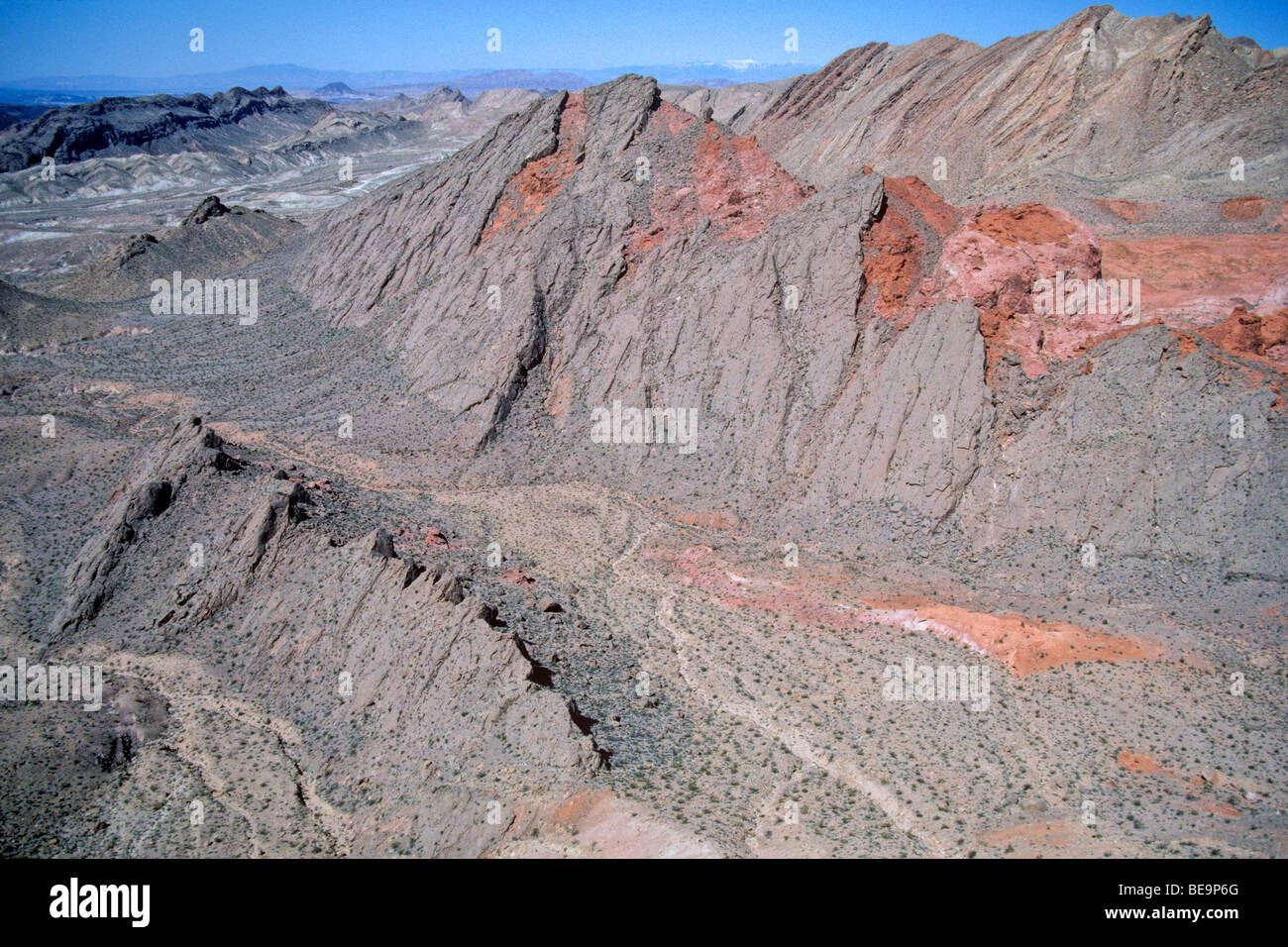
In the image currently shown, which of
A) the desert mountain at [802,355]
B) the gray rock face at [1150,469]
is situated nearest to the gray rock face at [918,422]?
the desert mountain at [802,355]

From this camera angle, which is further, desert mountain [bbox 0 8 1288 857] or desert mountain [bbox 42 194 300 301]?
desert mountain [bbox 42 194 300 301]

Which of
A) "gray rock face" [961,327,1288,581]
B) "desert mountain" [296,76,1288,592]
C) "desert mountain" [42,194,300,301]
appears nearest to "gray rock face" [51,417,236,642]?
"desert mountain" [296,76,1288,592]

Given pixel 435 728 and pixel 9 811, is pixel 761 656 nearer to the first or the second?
pixel 435 728

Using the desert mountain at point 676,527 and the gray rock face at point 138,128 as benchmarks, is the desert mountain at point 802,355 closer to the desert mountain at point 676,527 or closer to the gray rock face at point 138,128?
the desert mountain at point 676,527

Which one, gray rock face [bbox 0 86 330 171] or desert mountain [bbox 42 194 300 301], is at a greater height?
gray rock face [bbox 0 86 330 171]

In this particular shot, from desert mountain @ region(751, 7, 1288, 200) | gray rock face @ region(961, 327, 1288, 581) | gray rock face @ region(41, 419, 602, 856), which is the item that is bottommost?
gray rock face @ region(41, 419, 602, 856)

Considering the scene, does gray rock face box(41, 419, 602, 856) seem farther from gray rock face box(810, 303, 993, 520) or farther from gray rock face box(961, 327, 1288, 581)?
gray rock face box(961, 327, 1288, 581)

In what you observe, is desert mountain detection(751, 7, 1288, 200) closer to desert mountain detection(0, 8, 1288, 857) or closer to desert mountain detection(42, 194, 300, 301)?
desert mountain detection(0, 8, 1288, 857)

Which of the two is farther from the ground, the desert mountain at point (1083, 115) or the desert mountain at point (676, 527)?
the desert mountain at point (1083, 115)

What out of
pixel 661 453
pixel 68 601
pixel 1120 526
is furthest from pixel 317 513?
pixel 1120 526

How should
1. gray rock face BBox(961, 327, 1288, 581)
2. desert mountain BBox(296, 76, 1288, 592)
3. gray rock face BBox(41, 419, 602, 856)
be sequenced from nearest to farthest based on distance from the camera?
gray rock face BBox(41, 419, 602, 856)
gray rock face BBox(961, 327, 1288, 581)
desert mountain BBox(296, 76, 1288, 592)

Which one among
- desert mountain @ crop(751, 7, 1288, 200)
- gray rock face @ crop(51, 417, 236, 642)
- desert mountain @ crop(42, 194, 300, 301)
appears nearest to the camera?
gray rock face @ crop(51, 417, 236, 642)
